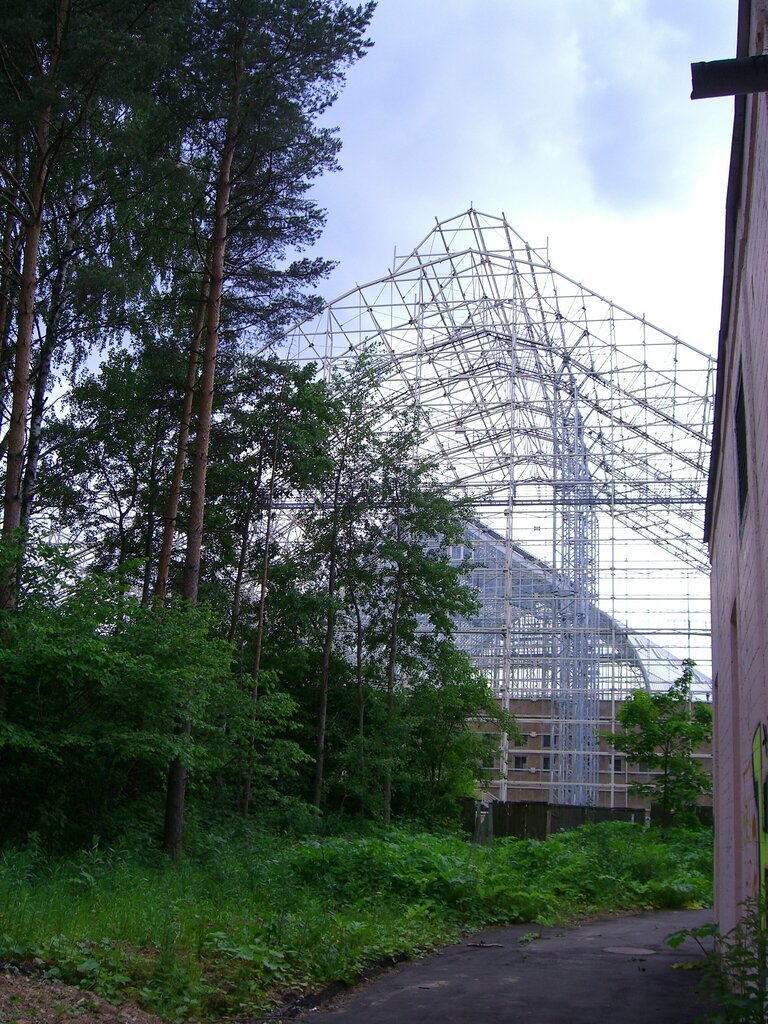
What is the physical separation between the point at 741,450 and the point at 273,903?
7.12m

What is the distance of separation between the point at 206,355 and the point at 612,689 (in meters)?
22.3

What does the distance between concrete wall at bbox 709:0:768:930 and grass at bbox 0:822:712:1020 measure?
3.63 m

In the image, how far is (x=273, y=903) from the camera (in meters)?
10.9

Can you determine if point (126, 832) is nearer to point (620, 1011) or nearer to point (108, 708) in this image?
point (108, 708)

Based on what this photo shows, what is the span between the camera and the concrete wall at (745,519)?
16.1 feet

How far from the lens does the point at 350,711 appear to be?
999 inches

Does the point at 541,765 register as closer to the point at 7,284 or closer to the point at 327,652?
the point at 327,652

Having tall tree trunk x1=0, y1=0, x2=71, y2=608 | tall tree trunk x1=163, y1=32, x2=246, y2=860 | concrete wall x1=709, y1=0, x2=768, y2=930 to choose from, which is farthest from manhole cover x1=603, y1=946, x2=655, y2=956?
tall tree trunk x1=0, y1=0, x2=71, y2=608

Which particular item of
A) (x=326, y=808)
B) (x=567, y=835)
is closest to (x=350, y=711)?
(x=326, y=808)

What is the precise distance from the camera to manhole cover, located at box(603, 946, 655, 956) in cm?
1159

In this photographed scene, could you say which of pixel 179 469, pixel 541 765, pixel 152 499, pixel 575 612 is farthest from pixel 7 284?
pixel 541 765

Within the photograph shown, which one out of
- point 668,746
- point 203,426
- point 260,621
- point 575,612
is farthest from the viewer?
point 575,612

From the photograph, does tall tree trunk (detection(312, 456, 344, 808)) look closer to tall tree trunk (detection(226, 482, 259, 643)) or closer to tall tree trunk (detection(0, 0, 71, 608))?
tall tree trunk (detection(226, 482, 259, 643))

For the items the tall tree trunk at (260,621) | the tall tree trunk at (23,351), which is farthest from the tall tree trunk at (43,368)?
the tall tree trunk at (260,621)
